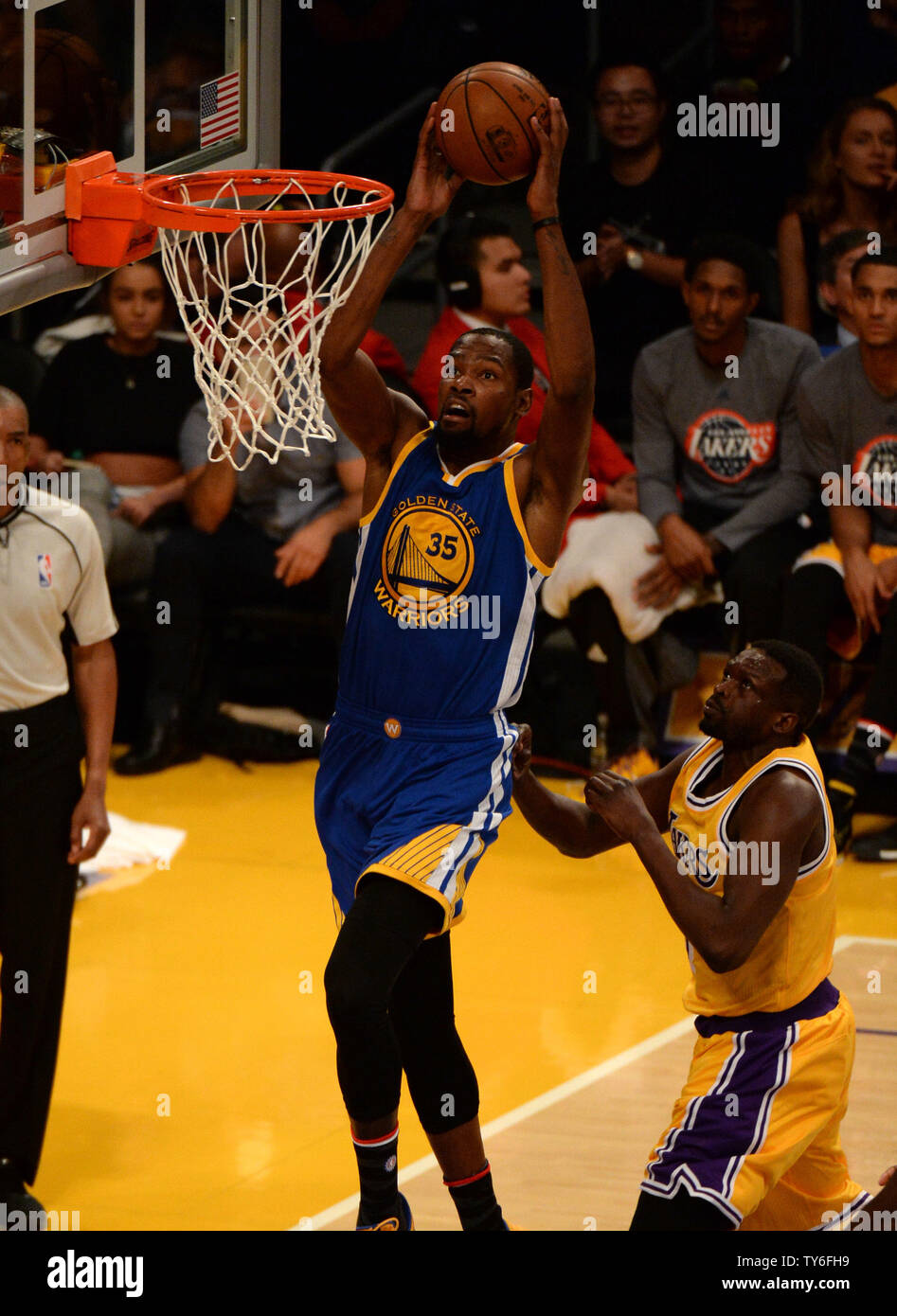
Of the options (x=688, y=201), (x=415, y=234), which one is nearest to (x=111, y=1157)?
(x=415, y=234)

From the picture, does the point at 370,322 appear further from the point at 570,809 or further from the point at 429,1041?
the point at 429,1041

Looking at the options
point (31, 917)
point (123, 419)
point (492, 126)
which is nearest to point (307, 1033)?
point (31, 917)

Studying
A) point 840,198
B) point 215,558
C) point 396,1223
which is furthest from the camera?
point 215,558

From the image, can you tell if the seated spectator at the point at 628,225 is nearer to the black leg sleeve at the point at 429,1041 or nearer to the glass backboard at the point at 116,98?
the glass backboard at the point at 116,98

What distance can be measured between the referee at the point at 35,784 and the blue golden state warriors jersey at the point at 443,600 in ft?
2.95

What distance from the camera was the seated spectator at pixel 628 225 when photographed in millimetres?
8797

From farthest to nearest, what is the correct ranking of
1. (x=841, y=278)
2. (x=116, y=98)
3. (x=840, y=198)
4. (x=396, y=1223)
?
(x=840, y=198) < (x=841, y=278) < (x=116, y=98) < (x=396, y=1223)

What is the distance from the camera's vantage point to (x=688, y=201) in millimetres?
8938

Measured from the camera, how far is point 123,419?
29.7ft

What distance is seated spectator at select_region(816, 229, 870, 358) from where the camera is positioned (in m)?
8.39

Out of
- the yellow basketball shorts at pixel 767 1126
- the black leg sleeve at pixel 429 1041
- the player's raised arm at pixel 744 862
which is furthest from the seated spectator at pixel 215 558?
the yellow basketball shorts at pixel 767 1126

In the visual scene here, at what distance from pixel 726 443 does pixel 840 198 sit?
4.77 ft

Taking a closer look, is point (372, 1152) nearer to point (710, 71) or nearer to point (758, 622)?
point (758, 622)

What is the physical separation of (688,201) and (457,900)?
575 cm
